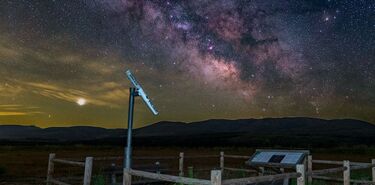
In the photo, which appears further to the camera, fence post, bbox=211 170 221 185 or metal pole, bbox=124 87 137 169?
metal pole, bbox=124 87 137 169

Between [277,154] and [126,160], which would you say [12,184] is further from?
[277,154]

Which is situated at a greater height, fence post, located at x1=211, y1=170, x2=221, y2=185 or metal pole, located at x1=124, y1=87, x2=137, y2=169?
metal pole, located at x1=124, y1=87, x2=137, y2=169

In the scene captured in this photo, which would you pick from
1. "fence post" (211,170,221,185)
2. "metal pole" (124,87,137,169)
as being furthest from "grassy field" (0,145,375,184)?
"fence post" (211,170,221,185)

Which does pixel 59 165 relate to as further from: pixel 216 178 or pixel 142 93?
pixel 216 178

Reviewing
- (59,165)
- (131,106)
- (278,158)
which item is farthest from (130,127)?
(59,165)

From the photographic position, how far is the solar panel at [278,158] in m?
9.80

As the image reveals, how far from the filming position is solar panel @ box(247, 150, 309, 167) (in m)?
9.80

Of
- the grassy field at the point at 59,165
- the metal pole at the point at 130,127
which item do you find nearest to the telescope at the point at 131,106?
the metal pole at the point at 130,127

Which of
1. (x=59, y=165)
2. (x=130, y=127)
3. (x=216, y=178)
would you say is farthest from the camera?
(x=59, y=165)

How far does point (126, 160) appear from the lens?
7426mm

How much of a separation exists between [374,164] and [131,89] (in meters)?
6.27

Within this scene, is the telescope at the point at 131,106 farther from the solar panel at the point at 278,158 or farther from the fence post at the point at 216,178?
the solar panel at the point at 278,158

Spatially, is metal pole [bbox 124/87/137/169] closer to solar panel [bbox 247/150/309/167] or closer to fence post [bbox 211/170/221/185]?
fence post [bbox 211/170/221/185]

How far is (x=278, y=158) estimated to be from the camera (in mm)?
10406
